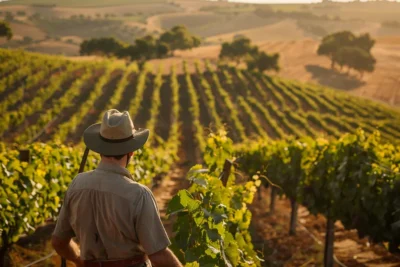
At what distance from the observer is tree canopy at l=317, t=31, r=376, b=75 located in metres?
70.4

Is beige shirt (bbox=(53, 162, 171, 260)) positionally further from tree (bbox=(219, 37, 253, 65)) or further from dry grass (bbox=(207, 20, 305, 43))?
dry grass (bbox=(207, 20, 305, 43))

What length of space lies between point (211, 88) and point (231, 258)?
4618 cm

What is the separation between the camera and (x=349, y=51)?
7169 centimetres

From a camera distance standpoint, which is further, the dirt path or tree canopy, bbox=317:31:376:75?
tree canopy, bbox=317:31:376:75

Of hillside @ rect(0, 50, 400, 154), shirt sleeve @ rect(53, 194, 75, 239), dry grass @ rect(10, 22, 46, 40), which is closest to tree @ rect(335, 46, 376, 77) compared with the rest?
hillside @ rect(0, 50, 400, 154)

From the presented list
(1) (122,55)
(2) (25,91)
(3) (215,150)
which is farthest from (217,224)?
(1) (122,55)

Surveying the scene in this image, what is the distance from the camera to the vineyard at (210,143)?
5.43 meters

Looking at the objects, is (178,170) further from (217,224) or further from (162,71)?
(162,71)

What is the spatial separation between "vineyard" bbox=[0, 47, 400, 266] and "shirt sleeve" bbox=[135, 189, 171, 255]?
0.88 m

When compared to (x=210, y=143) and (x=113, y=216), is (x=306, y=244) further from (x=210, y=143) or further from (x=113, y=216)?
(x=113, y=216)

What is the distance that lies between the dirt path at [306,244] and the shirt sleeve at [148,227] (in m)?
6.29

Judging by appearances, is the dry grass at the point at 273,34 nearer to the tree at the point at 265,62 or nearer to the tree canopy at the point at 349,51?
the tree canopy at the point at 349,51

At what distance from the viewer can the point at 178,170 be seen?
25500 mm

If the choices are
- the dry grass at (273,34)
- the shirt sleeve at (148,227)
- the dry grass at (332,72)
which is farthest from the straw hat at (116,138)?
the dry grass at (273,34)
